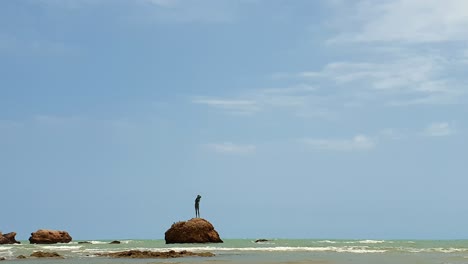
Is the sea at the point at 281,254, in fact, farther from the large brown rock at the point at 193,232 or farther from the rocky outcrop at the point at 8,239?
the rocky outcrop at the point at 8,239

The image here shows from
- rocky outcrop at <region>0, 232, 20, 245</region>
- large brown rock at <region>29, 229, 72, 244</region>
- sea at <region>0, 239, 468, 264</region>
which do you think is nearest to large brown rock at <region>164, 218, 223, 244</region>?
sea at <region>0, 239, 468, 264</region>

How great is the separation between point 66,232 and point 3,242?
8633 millimetres

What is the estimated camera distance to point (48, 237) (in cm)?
7212

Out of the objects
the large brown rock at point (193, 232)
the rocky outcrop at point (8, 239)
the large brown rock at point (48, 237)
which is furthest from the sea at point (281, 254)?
the rocky outcrop at point (8, 239)

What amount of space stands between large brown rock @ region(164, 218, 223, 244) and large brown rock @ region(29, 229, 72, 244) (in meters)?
18.3

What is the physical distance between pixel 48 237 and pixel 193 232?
71.0 ft

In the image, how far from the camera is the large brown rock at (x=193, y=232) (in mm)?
59375

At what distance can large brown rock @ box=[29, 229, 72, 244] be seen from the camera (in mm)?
71438

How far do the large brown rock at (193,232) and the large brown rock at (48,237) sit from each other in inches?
721

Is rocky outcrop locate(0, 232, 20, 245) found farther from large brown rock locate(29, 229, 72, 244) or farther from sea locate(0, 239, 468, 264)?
sea locate(0, 239, 468, 264)

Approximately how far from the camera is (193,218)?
61156 mm

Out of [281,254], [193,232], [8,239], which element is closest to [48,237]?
[8,239]

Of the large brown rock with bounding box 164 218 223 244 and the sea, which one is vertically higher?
the large brown rock with bounding box 164 218 223 244

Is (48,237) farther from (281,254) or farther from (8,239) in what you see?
(281,254)
